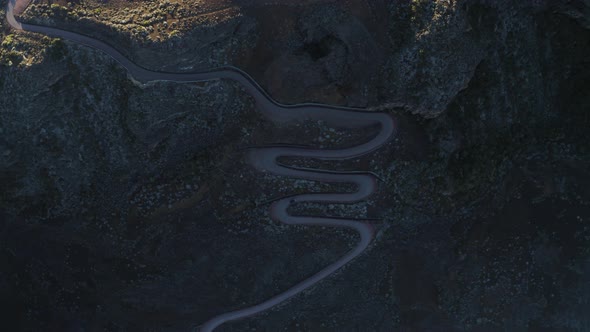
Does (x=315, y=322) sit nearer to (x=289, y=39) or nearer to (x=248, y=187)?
(x=248, y=187)

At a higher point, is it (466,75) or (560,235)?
(466,75)

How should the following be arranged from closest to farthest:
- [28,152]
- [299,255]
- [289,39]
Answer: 1. [289,39]
2. [28,152]
3. [299,255]

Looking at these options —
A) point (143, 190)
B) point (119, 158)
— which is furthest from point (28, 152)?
point (143, 190)

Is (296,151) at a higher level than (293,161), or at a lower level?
higher
